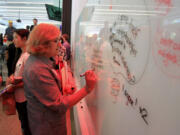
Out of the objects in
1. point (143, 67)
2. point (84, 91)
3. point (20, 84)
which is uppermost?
point (143, 67)

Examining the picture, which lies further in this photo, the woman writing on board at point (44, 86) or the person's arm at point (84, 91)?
the person's arm at point (84, 91)

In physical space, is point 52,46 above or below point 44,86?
above

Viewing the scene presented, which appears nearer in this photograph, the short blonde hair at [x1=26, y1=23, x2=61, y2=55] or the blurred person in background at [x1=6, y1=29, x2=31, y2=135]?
the short blonde hair at [x1=26, y1=23, x2=61, y2=55]

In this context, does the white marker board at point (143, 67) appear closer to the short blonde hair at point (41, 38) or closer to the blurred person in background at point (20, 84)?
the short blonde hair at point (41, 38)

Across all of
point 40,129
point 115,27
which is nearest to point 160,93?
point 115,27

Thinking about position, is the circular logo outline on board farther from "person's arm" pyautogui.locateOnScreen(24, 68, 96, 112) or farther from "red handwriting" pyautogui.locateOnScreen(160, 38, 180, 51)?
"person's arm" pyautogui.locateOnScreen(24, 68, 96, 112)

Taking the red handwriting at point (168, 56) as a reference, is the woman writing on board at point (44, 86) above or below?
below

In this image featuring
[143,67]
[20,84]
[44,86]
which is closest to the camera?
[143,67]

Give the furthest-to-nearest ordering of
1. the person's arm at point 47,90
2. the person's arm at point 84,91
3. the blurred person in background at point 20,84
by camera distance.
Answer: the blurred person in background at point 20,84, the person's arm at point 84,91, the person's arm at point 47,90

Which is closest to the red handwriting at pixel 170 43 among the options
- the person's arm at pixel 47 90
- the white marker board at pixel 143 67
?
the white marker board at pixel 143 67

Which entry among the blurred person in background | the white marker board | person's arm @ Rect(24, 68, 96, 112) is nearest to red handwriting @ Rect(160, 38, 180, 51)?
the white marker board

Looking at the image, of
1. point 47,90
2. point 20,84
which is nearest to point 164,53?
point 47,90

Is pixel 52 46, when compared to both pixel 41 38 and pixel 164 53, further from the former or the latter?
pixel 164 53

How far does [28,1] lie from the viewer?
1009 cm
